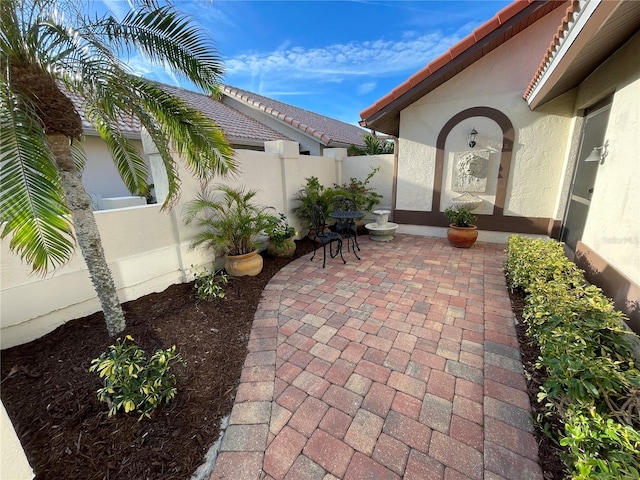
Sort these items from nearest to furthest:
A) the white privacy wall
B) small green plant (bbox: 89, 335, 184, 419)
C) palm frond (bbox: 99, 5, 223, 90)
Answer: small green plant (bbox: 89, 335, 184, 419) < palm frond (bbox: 99, 5, 223, 90) < the white privacy wall

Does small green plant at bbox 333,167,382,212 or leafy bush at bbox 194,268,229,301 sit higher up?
small green plant at bbox 333,167,382,212

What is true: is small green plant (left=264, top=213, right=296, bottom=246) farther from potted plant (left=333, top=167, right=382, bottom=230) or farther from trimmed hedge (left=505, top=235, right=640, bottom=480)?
trimmed hedge (left=505, top=235, right=640, bottom=480)

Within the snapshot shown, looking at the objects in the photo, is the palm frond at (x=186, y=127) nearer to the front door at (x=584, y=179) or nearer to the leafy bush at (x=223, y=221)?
the leafy bush at (x=223, y=221)

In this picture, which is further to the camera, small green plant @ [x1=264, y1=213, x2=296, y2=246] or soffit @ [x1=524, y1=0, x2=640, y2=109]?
small green plant @ [x1=264, y1=213, x2=296, y2=246]

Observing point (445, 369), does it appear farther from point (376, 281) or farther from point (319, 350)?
point (376, 281)

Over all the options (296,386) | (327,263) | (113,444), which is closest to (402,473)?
(296,386)

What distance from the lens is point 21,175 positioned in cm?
173

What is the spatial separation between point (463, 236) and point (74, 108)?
6237mm

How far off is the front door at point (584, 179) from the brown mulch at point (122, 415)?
5323 millimetres

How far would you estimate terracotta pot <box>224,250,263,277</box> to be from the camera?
4305 mm

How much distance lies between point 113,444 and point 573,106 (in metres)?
7.90

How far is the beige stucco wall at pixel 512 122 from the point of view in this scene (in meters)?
5.12

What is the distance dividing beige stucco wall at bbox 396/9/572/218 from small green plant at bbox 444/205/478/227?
57cm

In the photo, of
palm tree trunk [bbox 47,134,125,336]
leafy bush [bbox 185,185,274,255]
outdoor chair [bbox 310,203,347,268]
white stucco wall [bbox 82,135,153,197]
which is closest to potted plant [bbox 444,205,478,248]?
Result: outdoor chair [bbox 310,203,347,268]
